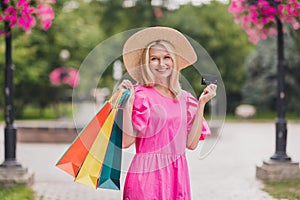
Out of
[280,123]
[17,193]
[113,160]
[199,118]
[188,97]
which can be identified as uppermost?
[188,97]

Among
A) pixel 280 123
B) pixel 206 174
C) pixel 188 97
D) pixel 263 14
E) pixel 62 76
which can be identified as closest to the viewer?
pixel 188 97

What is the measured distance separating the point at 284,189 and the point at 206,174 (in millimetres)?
2176

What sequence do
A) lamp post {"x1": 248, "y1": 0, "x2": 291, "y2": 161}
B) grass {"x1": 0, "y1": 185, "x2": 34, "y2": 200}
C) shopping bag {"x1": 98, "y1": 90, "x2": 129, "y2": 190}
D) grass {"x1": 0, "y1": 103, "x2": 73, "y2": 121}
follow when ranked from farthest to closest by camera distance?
grass {"x1": 0, "y1": 103, "x2": 73, "y2": 121}, lamp post {"x1": 248, "y1": 0, "x2": 291, "y2": 161}, grass {"x1": 0, "y1": 185, "x2": 34, "y2": 200}, shopping bag {"x1": 98, "y1": 90, "x2": 129, "y2": 190}

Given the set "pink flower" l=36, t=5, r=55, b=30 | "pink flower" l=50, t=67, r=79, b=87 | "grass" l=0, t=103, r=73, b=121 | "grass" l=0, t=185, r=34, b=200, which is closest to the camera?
"grass" l=0, t=185, r=34, b=200

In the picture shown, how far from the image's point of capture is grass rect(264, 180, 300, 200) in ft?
23.6

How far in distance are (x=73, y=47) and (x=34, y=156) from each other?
18554 mm

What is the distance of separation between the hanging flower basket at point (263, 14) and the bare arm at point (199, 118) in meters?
4.56

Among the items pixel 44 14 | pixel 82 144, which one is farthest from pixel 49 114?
pixel 82 144

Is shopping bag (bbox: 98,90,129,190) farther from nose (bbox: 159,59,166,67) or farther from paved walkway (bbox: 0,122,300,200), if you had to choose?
paved walkway (bbox: 0,122,300,200)

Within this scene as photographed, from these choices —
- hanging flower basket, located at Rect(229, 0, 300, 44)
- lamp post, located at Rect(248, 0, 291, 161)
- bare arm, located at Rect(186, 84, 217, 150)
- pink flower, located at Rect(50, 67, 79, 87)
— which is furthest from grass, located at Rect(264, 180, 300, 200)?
pink flower, located at Rect(50, 67, 79, 87)

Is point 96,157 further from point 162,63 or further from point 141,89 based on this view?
point 162,63

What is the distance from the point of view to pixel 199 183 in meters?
8.63

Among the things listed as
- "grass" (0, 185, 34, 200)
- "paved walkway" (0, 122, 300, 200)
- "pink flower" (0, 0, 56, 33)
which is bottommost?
"paved walkway" (0, 122, 300, 200)

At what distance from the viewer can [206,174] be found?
31.8 feet
